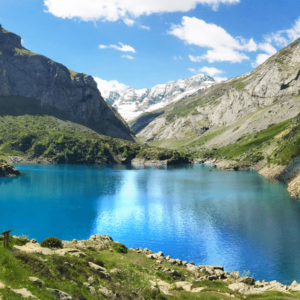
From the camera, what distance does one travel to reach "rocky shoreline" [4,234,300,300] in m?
23.9

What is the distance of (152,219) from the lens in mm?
73938

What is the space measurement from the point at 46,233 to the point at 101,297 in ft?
149

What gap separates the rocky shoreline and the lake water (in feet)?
33.9

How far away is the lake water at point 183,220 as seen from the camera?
4994 cm

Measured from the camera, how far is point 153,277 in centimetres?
3203

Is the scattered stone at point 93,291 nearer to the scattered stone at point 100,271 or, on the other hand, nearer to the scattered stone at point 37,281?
the scattered stone at point 37,281

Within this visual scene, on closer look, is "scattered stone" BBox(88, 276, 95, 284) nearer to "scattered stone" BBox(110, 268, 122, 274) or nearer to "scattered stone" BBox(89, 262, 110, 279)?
"scattered stone" BBox(89, 262, 110, 279)

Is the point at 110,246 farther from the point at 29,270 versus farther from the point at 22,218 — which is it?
the point at 22,218

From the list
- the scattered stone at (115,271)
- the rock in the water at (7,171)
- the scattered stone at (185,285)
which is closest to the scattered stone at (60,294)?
the scattered stone at (115,271)

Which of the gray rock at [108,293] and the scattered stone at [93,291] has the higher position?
the scattered stone at [93,291]

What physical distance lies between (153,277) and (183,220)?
4063cm

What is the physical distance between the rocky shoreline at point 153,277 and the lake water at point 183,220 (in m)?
10.3

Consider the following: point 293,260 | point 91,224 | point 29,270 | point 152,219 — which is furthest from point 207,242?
point 29,270

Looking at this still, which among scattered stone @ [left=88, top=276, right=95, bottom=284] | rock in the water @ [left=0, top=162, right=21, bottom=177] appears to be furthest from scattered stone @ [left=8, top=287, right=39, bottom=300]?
rock in the water @ [left=0, top=162, right=21, bottom=177]
